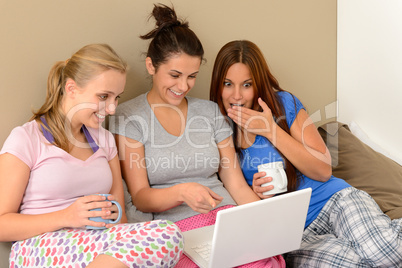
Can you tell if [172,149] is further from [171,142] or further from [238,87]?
[238,87]

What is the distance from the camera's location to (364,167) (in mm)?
2254

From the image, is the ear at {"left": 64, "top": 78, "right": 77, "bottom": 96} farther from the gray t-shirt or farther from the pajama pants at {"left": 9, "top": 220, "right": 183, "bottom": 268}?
the pajama pants at {"left": 9, "top": 220, "right": 183, "bottom": 268}

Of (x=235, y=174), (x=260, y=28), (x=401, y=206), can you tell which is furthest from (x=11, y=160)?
(x=401, y=206)

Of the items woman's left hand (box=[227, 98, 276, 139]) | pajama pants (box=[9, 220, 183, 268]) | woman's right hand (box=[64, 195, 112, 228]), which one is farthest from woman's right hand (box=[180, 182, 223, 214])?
woman's left hand (box=[227, 98, 276, 139])

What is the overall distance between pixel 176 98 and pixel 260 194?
0.46 meters

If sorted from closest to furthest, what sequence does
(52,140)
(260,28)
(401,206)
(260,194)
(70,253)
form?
(70,253), (52,140), (260,194), (401,206), (260,28)

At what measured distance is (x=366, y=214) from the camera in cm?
174

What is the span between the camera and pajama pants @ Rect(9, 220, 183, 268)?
1.26m

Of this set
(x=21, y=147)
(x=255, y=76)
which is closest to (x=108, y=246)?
(x=21, y=147)

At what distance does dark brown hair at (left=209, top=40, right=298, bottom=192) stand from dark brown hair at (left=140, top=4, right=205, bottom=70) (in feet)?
0.50

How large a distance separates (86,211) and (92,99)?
36 centimetres

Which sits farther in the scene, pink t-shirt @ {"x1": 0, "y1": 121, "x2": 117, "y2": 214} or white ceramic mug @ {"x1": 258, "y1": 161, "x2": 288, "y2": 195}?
white ceramic mug @ {"x1": 258, "y1": 161, "x2": 288, "y2": 195}

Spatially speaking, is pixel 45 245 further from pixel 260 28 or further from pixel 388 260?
pixel 260 28

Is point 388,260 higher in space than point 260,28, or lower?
lower
